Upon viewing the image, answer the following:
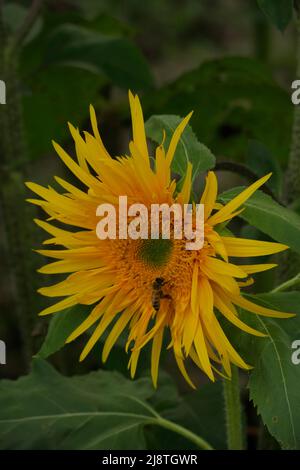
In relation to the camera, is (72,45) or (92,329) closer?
(92,329)

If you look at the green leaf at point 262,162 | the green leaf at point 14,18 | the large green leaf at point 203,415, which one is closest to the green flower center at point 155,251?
the green leaf at point 262,162

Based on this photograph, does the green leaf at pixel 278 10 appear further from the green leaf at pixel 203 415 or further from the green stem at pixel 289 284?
the green leaf at pixel 203 415

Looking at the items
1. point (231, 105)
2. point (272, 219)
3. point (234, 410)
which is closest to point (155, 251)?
point (272, 219)

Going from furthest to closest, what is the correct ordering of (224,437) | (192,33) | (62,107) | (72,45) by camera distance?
1. (192,33)
2. (62,107)
3. (72,45)
4. (224,437)

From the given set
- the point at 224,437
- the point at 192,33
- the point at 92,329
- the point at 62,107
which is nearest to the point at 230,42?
the point at 192,33

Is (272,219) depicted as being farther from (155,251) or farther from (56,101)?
(56,101)

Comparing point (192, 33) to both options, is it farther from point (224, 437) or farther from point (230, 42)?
point (224, 437)

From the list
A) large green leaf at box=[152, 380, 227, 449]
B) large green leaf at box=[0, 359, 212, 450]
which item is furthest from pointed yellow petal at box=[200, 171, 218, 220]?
large green leaf at box=[152, 380, 227, 449]
